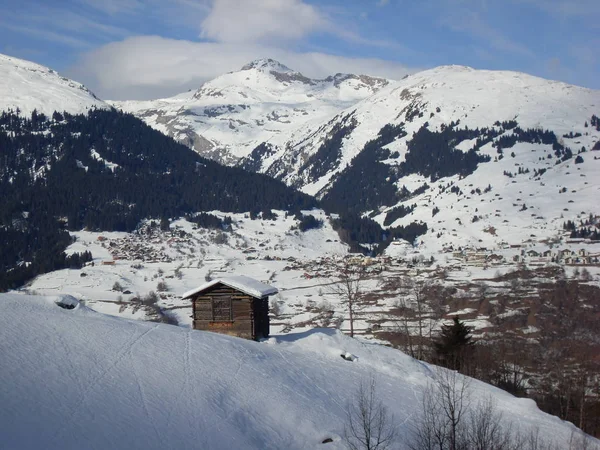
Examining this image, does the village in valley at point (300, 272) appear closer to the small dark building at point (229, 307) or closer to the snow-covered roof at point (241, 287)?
the snow-covered roof at point (241, 287)

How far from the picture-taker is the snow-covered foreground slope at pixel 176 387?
21422mm

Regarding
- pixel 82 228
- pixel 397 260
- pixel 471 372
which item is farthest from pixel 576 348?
pixel 82 228

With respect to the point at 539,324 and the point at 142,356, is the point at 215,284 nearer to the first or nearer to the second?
the point at 142,356

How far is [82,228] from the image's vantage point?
190 meters

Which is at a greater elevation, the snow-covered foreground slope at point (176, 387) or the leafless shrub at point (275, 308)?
the snow-covered foreground slope at point (176, 387)

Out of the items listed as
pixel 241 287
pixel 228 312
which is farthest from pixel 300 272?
pixel 241 287

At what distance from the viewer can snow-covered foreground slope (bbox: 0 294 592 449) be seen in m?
21.4

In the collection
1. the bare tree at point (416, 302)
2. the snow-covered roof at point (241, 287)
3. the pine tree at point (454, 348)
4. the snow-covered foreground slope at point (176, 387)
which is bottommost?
→ the bare tree at point (416, 302)

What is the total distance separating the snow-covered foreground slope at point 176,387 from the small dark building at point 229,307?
392 centimetres

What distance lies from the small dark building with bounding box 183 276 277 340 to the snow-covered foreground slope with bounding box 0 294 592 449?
154 inches

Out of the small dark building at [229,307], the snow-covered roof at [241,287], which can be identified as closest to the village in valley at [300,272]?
the snow-covered roof at [241,287]

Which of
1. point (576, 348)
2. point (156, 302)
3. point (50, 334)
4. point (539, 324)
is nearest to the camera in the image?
point (50, 334)

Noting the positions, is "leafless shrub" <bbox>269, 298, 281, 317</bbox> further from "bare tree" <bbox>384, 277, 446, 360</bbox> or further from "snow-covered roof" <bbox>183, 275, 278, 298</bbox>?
"snow-covered roof" <bbox>183, 275, 278, 298</bbox>

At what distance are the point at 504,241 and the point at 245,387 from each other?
586 ft
